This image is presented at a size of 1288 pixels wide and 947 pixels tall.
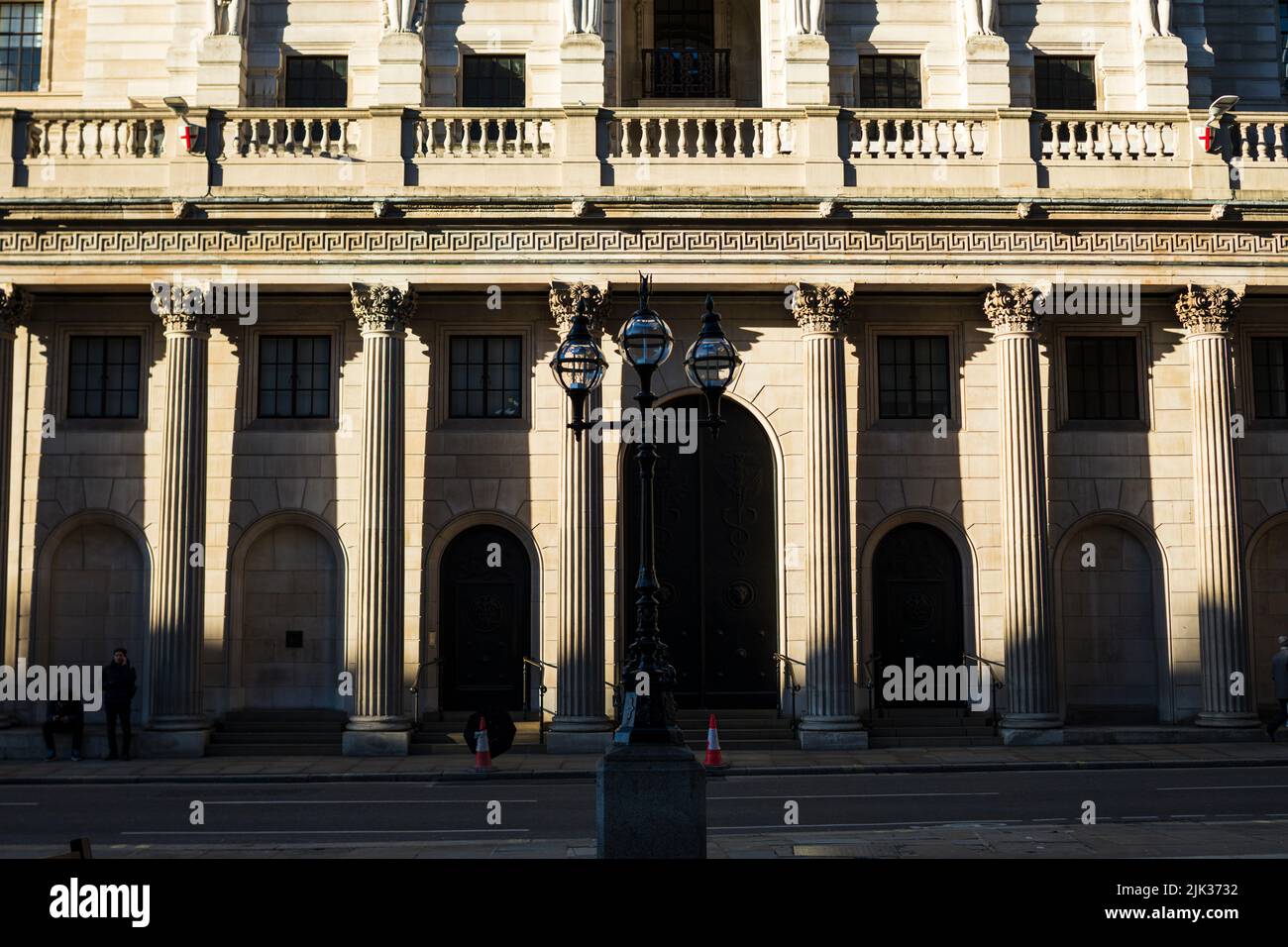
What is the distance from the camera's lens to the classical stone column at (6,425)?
27344 millimetres

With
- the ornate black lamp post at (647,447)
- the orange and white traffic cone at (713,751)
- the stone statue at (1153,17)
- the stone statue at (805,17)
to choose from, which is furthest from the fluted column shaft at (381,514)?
the stone statue at (1153,17)

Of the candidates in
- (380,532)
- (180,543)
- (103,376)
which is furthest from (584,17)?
(180,543)

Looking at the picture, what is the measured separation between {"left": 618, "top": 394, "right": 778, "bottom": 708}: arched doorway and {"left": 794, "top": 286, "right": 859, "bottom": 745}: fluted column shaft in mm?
1535

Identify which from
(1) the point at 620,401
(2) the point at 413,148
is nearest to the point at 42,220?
(2) the point at 413,148

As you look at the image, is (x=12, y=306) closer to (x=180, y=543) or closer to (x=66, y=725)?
(x=180, y=543)

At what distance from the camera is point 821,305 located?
1099 inches

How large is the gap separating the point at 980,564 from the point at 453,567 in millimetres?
10687

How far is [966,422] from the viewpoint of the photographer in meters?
29.2
